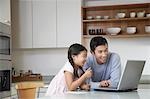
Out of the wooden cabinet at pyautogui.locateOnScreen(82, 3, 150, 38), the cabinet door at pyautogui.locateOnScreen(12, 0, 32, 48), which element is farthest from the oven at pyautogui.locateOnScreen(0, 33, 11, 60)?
the wooden cabinet at pyautogui.locateOnScreen(82, 3, 150, 38)

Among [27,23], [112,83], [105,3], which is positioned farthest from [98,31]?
[112,83]

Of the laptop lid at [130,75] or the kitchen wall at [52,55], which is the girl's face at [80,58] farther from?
the kitchen wall at [52,55]

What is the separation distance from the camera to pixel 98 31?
4.18m

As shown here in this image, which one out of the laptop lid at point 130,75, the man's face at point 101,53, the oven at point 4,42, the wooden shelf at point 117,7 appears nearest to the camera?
the laptop lid at point 130,75

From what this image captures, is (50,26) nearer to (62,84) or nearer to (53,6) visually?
(53,6)

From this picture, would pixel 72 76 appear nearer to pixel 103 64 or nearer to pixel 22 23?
pixel 103 64

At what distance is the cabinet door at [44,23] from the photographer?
14.2 ft

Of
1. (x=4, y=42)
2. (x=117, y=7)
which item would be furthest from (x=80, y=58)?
(x=117, y=7)

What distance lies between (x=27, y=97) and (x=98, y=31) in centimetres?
213

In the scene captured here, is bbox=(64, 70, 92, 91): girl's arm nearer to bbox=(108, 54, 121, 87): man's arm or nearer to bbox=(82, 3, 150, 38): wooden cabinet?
bbox=(108, 54, 121, 87): man's arm

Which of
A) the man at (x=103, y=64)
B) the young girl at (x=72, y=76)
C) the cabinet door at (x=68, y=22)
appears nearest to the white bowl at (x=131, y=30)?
the cabinet door at (x=68, y=22)

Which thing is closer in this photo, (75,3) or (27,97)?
(27,97)

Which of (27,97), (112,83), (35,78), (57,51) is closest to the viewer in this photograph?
(27,97)

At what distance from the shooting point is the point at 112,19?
4.09m
